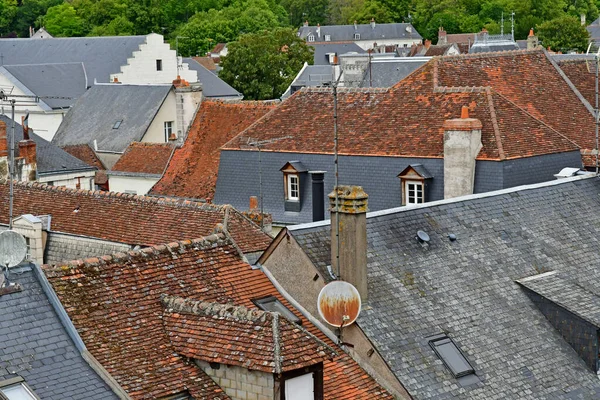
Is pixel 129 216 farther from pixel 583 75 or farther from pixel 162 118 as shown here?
pixel 162 118

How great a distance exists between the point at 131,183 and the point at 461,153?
54.8ft

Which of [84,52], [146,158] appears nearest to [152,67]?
[84,52]

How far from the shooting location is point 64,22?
5281 inches

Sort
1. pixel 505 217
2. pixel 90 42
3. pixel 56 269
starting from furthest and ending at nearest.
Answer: pixel 90 42
pixel 505 217
pixel 56 269

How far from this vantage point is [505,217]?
69.1 ft

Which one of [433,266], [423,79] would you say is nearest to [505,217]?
[433,266]

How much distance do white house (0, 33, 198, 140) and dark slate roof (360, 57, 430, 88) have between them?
789 inches

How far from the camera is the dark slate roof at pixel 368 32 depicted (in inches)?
5837

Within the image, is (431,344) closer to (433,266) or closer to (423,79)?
(433,266)

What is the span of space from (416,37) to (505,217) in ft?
425

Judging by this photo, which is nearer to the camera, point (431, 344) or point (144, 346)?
point (144, 346)

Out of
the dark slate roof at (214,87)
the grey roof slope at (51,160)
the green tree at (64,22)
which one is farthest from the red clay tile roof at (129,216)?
the green tree at (64,22)

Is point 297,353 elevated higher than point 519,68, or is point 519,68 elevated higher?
point 519,68

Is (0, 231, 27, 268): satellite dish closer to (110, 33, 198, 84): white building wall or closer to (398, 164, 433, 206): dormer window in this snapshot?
(398, 164, 433, 206): dormer window
